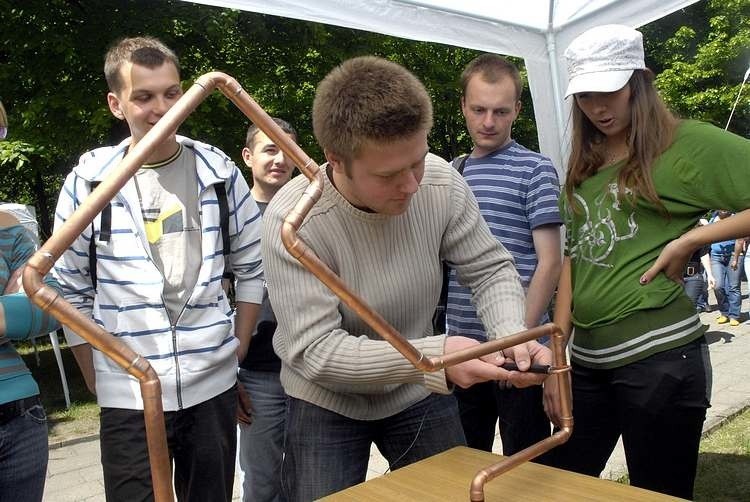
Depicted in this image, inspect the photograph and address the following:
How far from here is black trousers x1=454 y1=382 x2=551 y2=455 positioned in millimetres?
2529

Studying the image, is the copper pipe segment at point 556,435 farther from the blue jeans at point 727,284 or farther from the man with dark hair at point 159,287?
the blue jeans at point 727,284

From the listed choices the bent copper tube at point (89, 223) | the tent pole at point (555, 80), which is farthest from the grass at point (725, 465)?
the bent copper tube at point (89, 223)

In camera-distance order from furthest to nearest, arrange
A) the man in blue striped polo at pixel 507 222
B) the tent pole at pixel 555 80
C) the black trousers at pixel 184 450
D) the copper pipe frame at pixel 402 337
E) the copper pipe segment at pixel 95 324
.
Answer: the tent pole at pixel 555 80 → the man in blue striped polo at pixel 507 222 → the black trousers at pixel 184 450 → the copper pipe frame at pixel 402 337 → the copper pipe segment at pixel 95 324

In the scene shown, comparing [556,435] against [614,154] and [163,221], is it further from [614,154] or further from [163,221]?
[163,221]

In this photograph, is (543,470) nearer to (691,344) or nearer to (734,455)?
(691,344)

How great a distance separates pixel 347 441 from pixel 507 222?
1.09 metres

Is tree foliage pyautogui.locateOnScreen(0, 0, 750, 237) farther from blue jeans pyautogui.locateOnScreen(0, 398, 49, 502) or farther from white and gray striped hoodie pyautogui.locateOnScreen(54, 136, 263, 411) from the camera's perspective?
blue jeans pyautogui.locateOnScreen(0, 398, 49, 502)

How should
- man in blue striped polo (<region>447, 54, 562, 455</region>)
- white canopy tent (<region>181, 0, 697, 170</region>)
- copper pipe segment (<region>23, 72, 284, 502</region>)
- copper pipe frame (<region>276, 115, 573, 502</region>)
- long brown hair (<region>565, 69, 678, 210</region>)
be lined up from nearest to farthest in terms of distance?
copper pipe segment (<region>23, 72, 284, 502</region>)
copper pipe frame (<region>276, 115, 573, 502</region>)
long brown hair (<region>565, 69, 678, 210</region>)
man in blue striped polo (<region>447, 54, 562, 455</region>)
white canopy tent (<region>181, 0, 697, 170</region>)

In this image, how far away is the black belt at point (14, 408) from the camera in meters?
1.75

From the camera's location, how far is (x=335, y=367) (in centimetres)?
156

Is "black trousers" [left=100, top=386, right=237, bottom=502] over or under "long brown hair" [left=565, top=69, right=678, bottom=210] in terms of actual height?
under

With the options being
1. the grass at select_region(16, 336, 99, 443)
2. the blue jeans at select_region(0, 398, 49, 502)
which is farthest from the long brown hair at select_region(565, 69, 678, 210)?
the grass at select_region(16, 336, 99, 443)

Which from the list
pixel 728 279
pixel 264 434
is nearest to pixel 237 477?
pixel 264 434

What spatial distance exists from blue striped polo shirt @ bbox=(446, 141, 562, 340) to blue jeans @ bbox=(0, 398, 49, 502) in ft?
4.48
